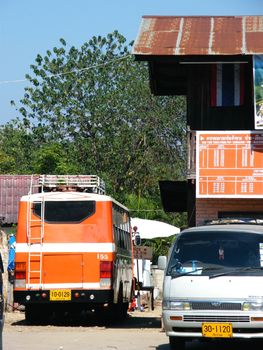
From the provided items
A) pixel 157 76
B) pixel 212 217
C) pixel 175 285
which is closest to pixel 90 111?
pixel 157 76

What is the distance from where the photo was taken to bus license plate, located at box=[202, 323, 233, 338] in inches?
571

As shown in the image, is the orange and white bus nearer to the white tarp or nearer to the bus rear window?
the bus rear window

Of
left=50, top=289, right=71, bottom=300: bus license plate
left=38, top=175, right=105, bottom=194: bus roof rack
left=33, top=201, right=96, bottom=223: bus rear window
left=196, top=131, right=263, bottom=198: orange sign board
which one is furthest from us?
left=38, top=175, right=105, bottom=194: bus roof rack

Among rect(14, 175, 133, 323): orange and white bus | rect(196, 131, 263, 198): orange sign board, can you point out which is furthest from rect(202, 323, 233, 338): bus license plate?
rect(196, 131, 263, 198): orange sign board

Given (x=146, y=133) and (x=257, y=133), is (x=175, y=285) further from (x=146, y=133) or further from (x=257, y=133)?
(x=146, y=133)

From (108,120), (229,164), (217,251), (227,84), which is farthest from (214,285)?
(108,120)

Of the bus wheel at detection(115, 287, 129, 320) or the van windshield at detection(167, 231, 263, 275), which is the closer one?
the van windshield at detection(167, 231, 263, 275)

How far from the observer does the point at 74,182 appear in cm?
2300

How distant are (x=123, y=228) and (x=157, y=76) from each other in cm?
489

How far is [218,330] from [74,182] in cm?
915

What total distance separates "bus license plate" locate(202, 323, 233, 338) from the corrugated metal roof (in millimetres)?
9736

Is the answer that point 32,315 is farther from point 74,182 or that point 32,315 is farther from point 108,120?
point 108,120

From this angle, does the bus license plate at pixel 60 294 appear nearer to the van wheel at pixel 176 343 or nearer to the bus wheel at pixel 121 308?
the bus wheel at pixel 121 308

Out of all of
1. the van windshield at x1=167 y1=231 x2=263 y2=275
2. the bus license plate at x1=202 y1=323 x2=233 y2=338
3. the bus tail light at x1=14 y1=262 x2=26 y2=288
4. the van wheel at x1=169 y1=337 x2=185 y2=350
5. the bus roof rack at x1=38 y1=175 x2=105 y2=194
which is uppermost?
the bus roof rack at x1=38 y1=175 x2=105 y2=194
